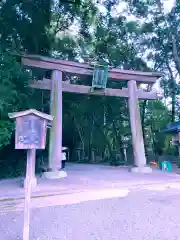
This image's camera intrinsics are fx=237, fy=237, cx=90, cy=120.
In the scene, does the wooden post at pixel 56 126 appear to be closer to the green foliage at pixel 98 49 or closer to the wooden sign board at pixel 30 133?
the green foliage at pixel 98 49

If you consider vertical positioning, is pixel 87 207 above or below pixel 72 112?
below

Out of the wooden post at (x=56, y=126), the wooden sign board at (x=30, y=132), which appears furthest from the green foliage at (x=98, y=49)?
the wooden sign board at (x=30, y=132)

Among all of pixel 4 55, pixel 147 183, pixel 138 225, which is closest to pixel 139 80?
pixel 147 183

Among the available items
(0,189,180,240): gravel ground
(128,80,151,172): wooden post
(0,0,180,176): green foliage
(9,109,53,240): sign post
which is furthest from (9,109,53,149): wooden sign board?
(128,80,151,172): wooden post

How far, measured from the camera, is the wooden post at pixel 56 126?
26.0 feet

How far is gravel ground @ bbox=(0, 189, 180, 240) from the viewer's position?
3356 millimetres

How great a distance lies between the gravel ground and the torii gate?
133 inches

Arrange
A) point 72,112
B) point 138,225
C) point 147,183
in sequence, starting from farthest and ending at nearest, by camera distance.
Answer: point 72,112, point 147,183, point 138,225

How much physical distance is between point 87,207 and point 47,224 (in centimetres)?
115

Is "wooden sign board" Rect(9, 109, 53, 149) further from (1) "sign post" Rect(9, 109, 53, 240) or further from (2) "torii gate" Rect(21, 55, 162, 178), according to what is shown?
(2) "torii gate" Rect(21, 55, 162, 178)

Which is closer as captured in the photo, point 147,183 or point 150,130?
point 147,183

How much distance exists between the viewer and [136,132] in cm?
964

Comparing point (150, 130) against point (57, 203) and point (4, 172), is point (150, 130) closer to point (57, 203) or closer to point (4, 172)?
point (4, 172)

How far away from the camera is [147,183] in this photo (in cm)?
688
